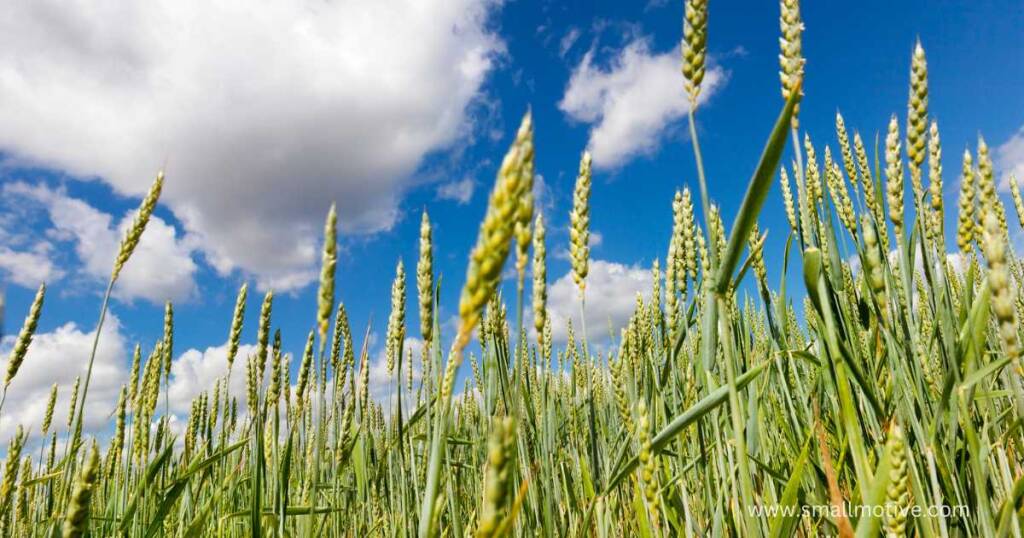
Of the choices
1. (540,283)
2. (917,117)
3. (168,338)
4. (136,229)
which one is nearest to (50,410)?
(168,338)

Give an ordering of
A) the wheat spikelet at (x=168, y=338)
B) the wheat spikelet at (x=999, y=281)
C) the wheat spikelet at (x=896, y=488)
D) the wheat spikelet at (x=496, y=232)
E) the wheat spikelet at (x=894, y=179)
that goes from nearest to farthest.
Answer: the wheat spikelet at (x=496, y=232) < the wheat spikelet at (x=999, y=281) < the wheat spikelet at (x=896, y=488) < the wheat spikelet at (x=894, y=179) < the wheat spikelet at (x=168, y=338)

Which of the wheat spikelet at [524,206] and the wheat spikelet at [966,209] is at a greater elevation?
the wheat spikelet at [966,209]

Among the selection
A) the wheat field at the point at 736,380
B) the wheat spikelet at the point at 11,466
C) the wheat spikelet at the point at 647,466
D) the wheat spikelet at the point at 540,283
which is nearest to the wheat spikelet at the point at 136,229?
the wheat field at the point at 736,380

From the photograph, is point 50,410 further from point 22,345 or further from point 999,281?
point 999,281

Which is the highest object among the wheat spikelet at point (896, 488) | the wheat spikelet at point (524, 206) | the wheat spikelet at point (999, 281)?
the wheat spikelet at point (524, 206)

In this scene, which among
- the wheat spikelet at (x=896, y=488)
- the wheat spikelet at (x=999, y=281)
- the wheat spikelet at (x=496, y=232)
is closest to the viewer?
the wheat spikelet at (x=496, y=232)

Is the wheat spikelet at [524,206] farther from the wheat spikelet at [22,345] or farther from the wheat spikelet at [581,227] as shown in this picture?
the wheat spikelet at [22,345]

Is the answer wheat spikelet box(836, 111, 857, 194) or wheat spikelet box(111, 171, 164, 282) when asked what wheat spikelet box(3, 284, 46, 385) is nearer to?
wheat spikelet box(111, 171, 164, 282)

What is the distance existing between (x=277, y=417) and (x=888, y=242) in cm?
186

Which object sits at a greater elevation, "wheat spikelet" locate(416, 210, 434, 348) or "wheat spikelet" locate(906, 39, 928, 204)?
"wheat spikelet" locate(906, 39, 928, 204)

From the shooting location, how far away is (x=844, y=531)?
41.6 inches

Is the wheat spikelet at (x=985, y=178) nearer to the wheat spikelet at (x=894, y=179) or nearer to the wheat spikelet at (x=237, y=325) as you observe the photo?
the wheat spikelet at (x=894, y=179)

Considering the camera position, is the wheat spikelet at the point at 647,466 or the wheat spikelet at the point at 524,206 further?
the wheat spikelet at the point at 647,466

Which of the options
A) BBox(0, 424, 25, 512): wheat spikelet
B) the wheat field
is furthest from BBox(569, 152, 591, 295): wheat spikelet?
BBox(0, 424, 25, 512): wheat spikelet
